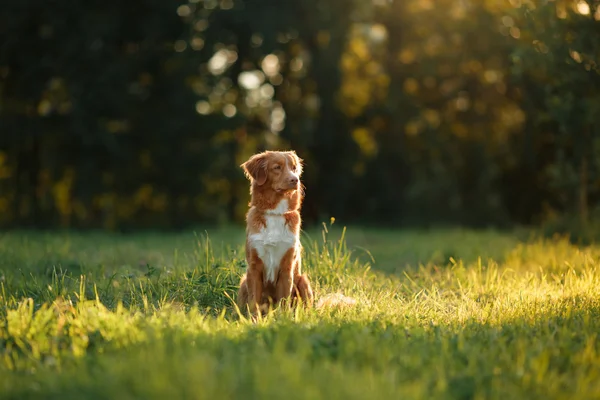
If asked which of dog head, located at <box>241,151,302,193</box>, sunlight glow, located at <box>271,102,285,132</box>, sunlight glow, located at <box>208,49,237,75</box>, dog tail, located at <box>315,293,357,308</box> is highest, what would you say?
sunlight glow, located at <box>208,49,237,75</box>

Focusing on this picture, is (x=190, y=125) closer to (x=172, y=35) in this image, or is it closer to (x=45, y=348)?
(x=172, y=35)

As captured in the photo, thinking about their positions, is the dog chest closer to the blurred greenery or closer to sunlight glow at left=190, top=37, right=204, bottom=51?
the blurred greenery

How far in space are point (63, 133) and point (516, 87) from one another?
15.3m

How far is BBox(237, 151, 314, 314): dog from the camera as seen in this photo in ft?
22.1

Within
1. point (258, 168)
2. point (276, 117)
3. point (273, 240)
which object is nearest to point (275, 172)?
point (258, 168)

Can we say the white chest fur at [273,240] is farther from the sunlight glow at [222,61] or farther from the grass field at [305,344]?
the sunlight glow at [222,61]

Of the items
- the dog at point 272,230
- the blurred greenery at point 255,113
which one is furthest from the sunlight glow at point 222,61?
the dog at point 272,230

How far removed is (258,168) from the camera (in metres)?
6.89

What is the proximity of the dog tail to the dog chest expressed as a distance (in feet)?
2.03

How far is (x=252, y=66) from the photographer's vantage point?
2342cm

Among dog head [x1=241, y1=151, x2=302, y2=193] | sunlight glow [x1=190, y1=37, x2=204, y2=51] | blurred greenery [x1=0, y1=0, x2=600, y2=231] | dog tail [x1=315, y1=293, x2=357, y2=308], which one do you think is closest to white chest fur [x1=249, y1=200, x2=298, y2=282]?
dog head [x1=241, y1=151, x2=302, y2=193]

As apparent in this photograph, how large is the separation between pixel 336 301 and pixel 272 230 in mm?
995

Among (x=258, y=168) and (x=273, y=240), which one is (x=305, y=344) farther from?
(x=258, y=168)

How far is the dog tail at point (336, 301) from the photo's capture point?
22.2ft
